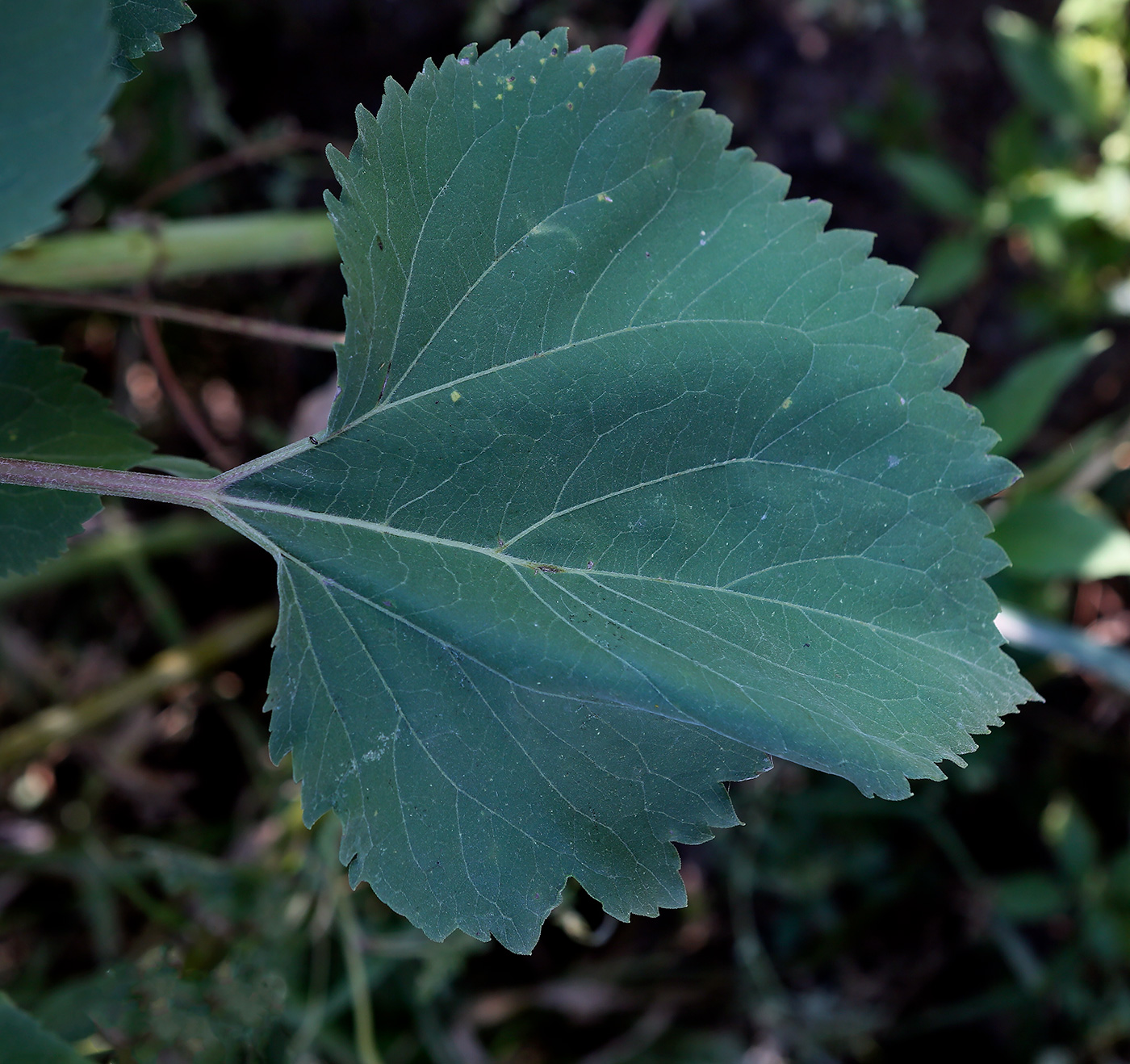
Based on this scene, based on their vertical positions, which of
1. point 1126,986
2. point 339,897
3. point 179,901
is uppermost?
point 1126,986

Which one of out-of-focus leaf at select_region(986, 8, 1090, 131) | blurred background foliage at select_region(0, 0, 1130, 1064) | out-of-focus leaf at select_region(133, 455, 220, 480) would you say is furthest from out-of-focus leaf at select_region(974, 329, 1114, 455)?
out-of-focus leaf at select_region(133, 455, 220, 480)

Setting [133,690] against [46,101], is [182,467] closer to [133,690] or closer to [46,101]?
[46,101]

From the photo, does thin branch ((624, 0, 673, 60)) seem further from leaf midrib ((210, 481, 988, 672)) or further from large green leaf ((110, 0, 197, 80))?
leaf midrib ((210, 481, 988, 672))

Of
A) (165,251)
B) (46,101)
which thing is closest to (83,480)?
(46,101)

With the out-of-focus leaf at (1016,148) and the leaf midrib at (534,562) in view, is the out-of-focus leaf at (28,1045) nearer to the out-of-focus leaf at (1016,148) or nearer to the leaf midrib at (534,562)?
the leaf midrib at (534,562)

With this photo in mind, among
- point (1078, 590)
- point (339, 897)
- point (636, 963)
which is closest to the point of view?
point (339, 897)

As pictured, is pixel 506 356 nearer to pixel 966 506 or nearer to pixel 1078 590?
pixel 966 506

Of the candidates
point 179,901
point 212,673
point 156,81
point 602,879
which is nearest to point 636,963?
point 179,901
